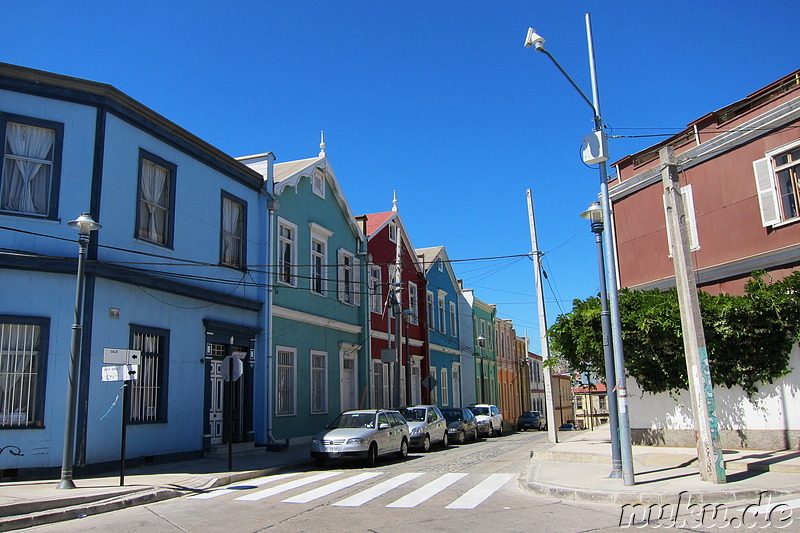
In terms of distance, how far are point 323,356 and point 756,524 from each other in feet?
59.1

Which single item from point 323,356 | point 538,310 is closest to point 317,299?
point 323,356

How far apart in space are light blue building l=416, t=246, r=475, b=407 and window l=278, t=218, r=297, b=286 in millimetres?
13945

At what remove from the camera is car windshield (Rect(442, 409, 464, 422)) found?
91.4 feet

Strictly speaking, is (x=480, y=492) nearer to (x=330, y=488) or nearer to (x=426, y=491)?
(x=426, y=491)

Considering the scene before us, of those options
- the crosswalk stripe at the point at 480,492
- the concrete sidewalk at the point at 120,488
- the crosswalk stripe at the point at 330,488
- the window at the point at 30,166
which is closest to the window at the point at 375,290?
the concrete sidewalk at the point at 120,488

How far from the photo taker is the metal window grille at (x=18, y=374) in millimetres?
13719

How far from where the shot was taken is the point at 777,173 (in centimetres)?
1548

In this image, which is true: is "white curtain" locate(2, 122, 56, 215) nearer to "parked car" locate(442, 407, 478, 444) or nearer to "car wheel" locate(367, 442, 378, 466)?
"car wheel" locate(367, 442, 378, 466)

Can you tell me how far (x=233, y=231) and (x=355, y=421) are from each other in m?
6.75

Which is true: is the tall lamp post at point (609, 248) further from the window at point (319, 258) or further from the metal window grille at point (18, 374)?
Answer: the window at point (319, 258)

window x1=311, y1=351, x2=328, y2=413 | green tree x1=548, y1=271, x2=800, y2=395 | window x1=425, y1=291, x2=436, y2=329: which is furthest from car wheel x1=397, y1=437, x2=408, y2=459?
window x1=425, y1=291, x2=436, y2=329

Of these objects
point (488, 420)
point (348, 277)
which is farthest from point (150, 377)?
point (488, 420)

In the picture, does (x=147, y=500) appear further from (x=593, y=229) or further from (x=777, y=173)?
(x=777, y=173)

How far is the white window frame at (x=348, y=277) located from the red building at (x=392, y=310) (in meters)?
0.97
